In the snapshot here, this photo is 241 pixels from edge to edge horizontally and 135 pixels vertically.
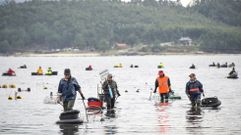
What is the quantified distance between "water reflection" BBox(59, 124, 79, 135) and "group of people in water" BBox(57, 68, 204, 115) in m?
0.60

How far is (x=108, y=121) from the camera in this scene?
28531mm

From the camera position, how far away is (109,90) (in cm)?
3138

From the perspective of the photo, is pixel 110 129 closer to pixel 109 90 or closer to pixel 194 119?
pixel 194 119

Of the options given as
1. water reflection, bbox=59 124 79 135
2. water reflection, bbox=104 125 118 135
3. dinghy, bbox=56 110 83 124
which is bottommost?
water reflection, bbox=104 125 118 135

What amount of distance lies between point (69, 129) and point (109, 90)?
6.29m

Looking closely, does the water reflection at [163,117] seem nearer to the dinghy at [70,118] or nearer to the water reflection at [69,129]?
the water reflection at [69,129]

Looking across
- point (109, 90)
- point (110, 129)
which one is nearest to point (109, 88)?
point (109, 90)

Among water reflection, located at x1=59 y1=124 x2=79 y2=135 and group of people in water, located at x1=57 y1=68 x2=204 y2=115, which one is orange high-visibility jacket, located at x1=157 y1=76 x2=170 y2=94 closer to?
group of people in water, located at x1=57 y1=68 x2=204 y2=115

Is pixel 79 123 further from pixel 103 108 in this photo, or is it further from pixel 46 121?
pixel 103 108

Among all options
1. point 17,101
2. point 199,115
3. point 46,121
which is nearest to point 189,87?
point 199,115

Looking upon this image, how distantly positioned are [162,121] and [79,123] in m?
3.39

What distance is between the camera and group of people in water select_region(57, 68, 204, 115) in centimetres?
2583

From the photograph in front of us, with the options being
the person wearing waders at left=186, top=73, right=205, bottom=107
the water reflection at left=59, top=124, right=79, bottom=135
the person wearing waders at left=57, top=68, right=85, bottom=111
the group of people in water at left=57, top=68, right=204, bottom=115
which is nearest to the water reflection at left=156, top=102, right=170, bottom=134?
the group of people in water at left=57, top=68, right=204, bottom=115

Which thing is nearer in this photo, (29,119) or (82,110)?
(29,119)
